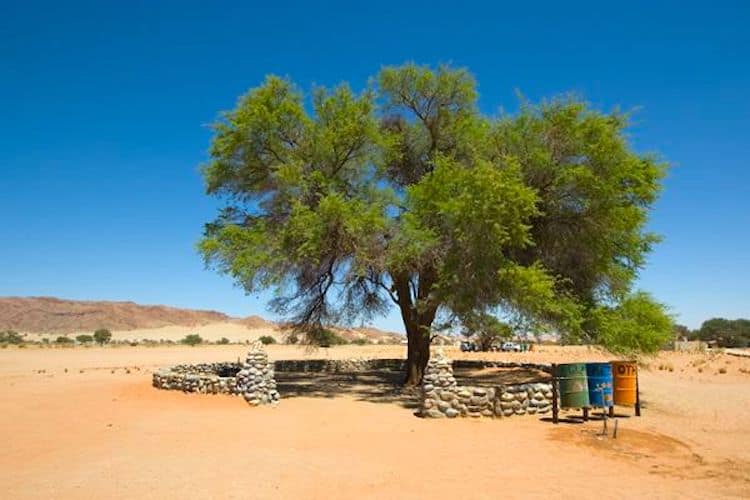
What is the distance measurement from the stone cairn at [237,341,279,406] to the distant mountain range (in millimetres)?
102999

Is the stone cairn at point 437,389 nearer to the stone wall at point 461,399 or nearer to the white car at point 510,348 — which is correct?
the stone wall at point 461,399

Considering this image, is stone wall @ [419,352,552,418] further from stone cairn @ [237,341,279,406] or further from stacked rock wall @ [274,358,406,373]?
stacked rock wall @ [274,358,406,373]

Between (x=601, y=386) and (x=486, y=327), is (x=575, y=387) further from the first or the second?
(x=486, y=327)

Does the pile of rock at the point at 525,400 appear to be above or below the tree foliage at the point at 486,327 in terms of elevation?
below

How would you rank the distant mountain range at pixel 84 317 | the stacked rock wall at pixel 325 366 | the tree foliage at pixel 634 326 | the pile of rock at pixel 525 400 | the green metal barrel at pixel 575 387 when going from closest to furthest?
1. the green metal barrel at pixel 575 387
2. the pile of rock at pixel 525 400
3. the tree foliage at pixel 634 326
4. the stacked rock wall at pixel 325 366
5. the distant mountain range at pixel 84 317

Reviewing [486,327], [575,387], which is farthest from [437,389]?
[575,387]

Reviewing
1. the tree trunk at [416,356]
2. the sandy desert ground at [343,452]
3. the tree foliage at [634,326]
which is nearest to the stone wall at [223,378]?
the sandy desert ground at [343,452]

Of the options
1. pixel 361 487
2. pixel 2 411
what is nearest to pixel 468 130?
pixel 361 487

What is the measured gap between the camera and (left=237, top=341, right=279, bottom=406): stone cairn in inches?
739

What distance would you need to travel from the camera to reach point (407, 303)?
25.2 meters

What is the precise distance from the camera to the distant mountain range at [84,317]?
13050 cm

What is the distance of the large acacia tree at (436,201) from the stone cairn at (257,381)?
326 cm

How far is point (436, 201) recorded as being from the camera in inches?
806

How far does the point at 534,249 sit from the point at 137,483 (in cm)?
1547
